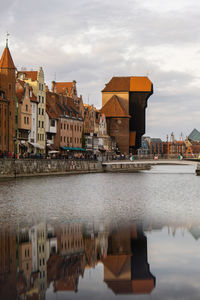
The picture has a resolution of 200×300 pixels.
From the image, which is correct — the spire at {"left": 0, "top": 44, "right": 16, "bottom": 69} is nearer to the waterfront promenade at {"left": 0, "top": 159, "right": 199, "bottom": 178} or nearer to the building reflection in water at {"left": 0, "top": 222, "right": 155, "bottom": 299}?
the waterfront promenade at {"left": 0, "top": 159, "right": 199, "bottom": 178}

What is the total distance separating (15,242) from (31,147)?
78.5 metres

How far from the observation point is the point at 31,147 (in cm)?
9481

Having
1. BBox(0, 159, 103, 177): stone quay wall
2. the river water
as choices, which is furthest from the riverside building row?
the river water

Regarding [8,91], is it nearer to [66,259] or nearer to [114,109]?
[66,259]

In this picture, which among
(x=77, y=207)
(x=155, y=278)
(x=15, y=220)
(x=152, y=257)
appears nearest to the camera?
(x=155, y=278)

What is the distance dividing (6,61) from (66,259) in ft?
233

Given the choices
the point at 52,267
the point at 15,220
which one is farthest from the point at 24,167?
the point at 52,267

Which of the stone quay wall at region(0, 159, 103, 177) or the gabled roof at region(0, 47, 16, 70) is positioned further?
the gabled roof at region(0, 47, 16, 70)

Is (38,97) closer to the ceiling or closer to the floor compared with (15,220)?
closer to the ceiling

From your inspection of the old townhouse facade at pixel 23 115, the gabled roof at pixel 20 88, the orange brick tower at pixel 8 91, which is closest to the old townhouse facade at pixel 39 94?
the gabled roof at pixel 20 88

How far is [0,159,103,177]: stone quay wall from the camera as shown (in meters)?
67.4

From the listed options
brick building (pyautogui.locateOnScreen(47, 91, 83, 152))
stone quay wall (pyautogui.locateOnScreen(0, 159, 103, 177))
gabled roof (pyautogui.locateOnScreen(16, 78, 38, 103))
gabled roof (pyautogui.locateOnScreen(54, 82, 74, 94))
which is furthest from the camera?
gabled roof (pyautogui.locateOnScreen(54, 82, 74, 94))

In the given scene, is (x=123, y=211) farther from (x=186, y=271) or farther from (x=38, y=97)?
(x=38, y=97)

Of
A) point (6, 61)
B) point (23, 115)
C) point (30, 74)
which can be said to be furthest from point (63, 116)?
point (6, 61)
